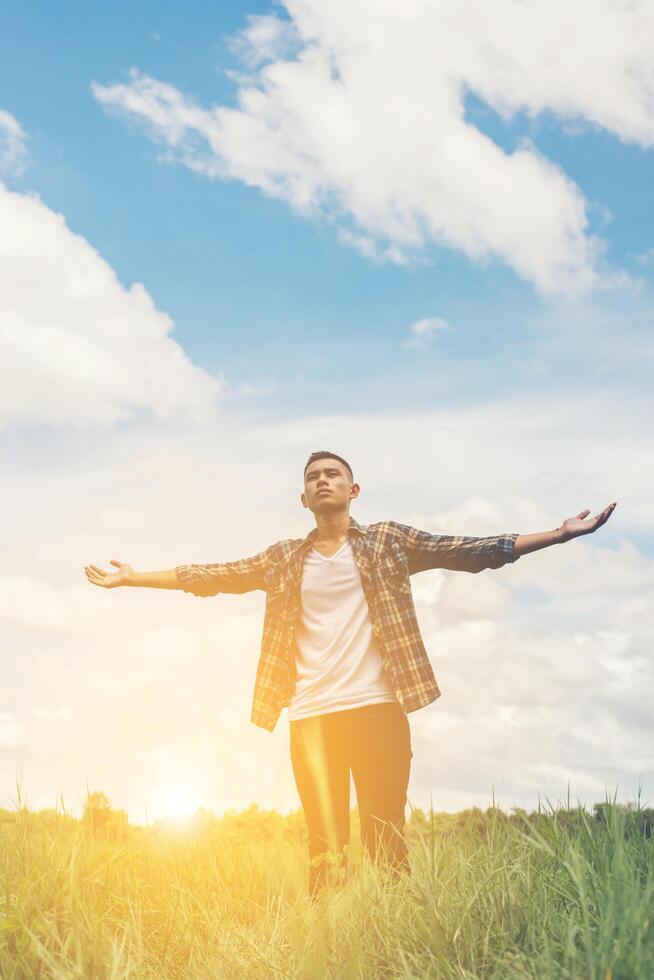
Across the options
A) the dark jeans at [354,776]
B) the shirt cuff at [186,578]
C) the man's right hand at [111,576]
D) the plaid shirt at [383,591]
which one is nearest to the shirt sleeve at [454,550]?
the plaid shirt at [383,591]

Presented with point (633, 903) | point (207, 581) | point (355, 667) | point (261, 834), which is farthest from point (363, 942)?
point (261, 834)

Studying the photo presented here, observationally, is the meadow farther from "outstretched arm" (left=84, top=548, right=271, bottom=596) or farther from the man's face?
the man's face

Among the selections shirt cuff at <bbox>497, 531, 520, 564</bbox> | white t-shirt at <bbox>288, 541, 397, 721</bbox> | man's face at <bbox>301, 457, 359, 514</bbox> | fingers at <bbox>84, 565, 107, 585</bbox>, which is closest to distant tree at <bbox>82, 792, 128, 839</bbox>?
fingers at <bbox>84, 565, 107, 585</bbox>

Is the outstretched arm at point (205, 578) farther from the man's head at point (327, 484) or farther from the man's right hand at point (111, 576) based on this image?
the man's head at point (327, 484)

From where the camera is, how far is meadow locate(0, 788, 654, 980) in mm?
3330

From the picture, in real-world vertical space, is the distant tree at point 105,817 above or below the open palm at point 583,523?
below

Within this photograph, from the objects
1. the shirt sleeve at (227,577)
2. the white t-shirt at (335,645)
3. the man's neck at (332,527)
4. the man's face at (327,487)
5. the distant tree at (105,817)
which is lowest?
the distant tree at (105,817)

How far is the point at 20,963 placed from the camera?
414cm

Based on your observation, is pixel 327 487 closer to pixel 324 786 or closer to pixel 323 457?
pixel 323 457

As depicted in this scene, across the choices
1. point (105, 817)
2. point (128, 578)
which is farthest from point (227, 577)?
point (105, 817)

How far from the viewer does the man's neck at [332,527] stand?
19.6ft

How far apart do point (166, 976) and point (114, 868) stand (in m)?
1.44

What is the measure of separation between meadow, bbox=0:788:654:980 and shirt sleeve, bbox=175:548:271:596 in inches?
65.5

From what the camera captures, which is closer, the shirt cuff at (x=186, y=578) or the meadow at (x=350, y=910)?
the meadow at (x=350, y=910)
